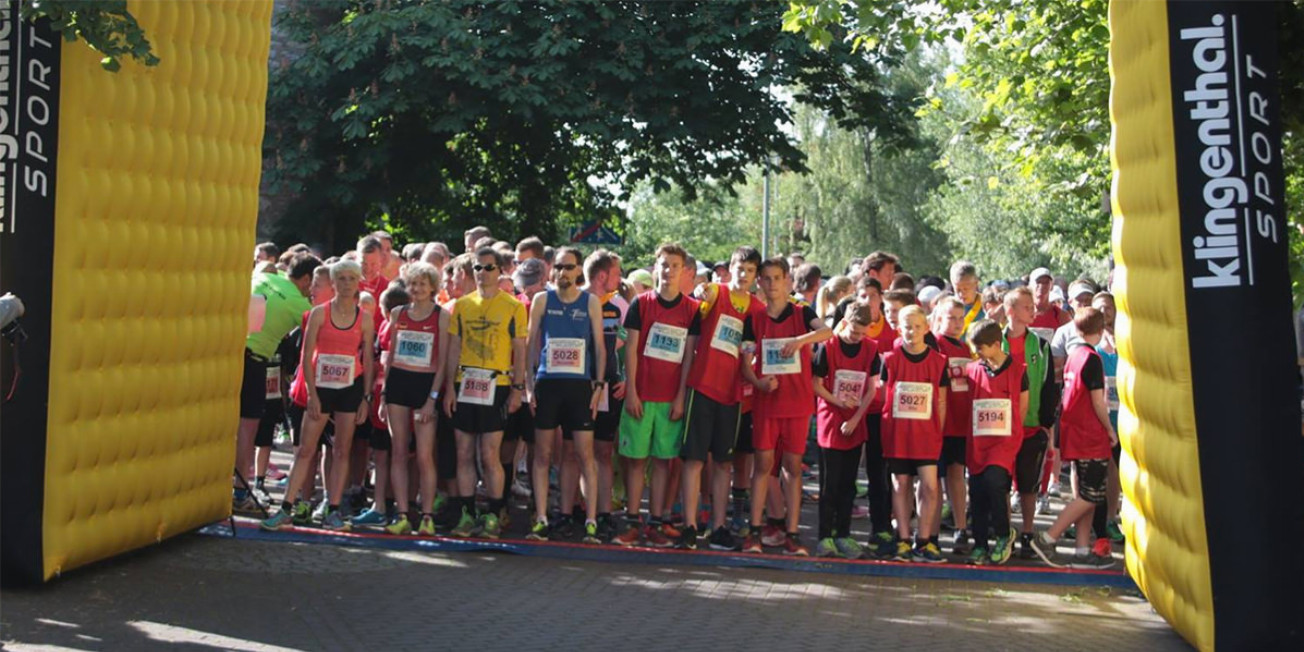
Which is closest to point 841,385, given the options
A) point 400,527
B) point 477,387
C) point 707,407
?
point 707,407

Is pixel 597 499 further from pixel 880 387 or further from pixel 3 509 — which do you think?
pixel 3 509

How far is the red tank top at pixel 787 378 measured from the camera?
417 inches

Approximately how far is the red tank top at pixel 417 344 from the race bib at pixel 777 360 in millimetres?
2116

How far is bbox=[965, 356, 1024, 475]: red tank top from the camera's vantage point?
10320mm

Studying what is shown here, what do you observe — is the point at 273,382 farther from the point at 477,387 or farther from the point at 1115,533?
the point at 1115,533

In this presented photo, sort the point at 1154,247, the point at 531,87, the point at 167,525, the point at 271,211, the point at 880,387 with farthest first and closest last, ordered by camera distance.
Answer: the point at 271,211, the point at 531,87, the point at 880,387, the point at 167,525, the point at 1154,247

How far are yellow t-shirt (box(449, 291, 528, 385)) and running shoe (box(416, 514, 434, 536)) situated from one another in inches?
37.8

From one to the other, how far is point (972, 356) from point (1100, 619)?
8.51ft

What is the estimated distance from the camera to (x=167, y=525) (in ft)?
31.7

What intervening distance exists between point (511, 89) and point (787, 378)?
13433 millimetres

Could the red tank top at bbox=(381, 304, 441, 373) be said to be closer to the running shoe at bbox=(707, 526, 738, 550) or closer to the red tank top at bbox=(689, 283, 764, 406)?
A: the red tank top at bbox=(689, 283, 764, 406)

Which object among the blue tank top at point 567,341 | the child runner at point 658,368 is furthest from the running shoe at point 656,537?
the blue tank top at point 567,341

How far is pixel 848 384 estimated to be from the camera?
34.9 ft

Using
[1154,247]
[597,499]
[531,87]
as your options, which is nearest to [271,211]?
[531,87]
